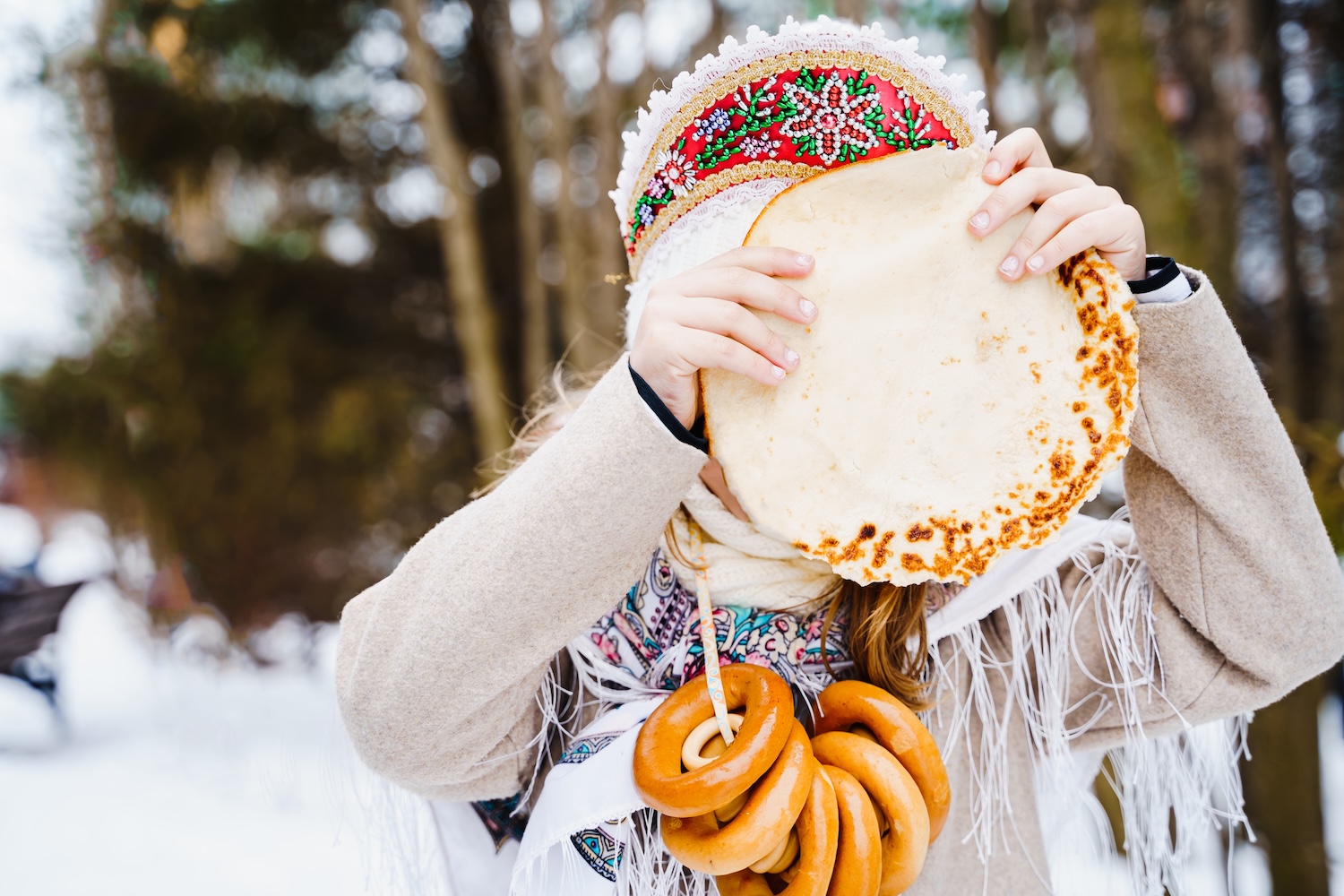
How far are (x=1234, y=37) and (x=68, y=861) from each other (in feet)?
13.5

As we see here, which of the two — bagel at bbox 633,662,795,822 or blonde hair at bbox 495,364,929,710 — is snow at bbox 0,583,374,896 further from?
blonde hair at bbox 495,364,929,710

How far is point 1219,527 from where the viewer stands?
2.21 feet

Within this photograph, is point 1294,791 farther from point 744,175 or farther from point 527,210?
point 527,210

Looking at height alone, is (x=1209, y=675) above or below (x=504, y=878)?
above

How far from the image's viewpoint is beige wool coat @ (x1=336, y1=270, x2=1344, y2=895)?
57 cm

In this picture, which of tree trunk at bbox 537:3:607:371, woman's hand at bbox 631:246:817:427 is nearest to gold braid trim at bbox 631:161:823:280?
woman's hand at bbox 631:246:817:427

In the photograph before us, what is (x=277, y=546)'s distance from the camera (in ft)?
12.3

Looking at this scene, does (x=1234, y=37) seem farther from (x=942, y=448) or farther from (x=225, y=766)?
(x=225, y=766)

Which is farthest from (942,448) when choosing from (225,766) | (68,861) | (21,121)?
(21,121)

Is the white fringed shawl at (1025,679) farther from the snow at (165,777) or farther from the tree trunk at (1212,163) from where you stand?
the tree trunk at (1212,163)

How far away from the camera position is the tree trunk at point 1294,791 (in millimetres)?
1714

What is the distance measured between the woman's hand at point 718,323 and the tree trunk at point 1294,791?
71.3 inches

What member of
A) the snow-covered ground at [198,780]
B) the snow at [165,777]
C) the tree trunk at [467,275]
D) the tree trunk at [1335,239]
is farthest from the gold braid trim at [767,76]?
the tree trunk at [467,275]

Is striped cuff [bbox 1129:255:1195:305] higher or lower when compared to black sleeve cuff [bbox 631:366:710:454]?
higher
